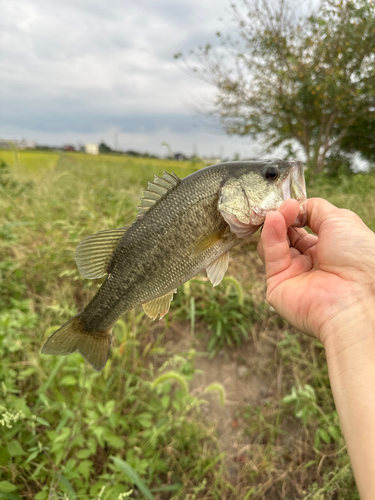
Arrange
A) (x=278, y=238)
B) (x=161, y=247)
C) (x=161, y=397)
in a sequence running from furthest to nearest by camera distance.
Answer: (x=161, y=397), (x=278, y=238), (x=161, y=247)

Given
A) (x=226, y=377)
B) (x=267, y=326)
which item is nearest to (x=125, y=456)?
(x=226, y=377)

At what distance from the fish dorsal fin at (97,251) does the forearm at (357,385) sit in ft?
4.24

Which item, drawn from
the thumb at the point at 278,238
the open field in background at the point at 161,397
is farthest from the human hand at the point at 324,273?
the open field in background at the point at 161,397

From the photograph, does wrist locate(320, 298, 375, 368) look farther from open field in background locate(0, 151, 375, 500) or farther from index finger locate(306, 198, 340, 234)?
open field in background locate(0, 151, 375, 500)

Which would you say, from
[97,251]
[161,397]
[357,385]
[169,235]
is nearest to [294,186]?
[169,235]

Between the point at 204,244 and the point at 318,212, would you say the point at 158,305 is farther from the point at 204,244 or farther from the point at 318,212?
the point at 318,212

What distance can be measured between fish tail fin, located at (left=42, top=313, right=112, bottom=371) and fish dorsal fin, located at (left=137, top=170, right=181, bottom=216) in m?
0.75

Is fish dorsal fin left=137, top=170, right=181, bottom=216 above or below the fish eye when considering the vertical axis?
below

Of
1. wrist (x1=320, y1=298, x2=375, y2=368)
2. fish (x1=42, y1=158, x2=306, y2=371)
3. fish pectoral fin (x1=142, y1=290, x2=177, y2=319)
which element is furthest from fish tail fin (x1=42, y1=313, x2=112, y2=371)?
wrist (x1=320, y1=298, x2=375, y2=368)

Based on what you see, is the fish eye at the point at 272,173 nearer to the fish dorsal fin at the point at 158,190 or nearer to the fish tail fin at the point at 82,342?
the fish dorsal fin at the point at 158,190

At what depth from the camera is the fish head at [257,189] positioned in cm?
176

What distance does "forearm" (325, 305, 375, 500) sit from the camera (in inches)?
49.1

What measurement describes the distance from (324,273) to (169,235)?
3.17 ft

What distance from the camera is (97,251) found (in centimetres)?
177
